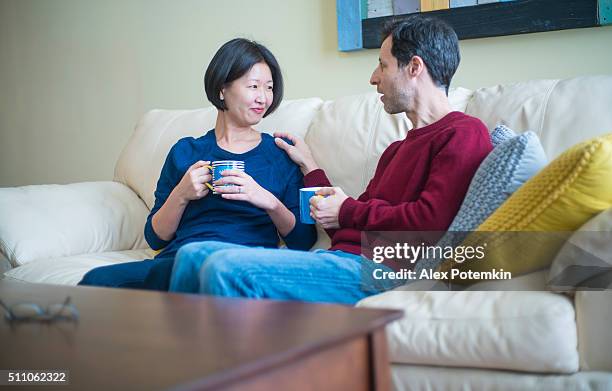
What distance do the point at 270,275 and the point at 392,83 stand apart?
670mm

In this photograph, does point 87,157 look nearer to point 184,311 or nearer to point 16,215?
point 16,215

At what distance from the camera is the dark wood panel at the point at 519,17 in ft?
7.48

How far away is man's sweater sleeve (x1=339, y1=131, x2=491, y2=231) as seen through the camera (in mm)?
1554

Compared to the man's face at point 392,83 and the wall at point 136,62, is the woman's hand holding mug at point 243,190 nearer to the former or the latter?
the man's face at point 392,83

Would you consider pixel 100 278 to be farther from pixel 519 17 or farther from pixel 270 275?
pixel 519 17

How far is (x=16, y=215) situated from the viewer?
7.38 feet

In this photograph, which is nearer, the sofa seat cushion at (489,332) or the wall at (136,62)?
the sofa seat cushion at (489,332)

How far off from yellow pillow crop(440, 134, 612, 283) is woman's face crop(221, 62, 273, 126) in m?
0.94

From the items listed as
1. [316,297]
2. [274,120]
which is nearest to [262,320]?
[316,297]

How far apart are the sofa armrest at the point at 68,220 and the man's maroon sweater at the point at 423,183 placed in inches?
35.7

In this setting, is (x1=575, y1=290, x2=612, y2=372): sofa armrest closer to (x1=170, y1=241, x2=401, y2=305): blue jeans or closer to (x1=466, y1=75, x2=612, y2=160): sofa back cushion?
(x1=170, y1=241, x2=401, y2=305): blue jeans

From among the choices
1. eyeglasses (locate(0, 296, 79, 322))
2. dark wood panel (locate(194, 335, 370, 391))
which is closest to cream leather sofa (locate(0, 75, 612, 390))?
dark wood panel (locate(194, 335, 370, 391))

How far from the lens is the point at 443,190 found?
5.10ft

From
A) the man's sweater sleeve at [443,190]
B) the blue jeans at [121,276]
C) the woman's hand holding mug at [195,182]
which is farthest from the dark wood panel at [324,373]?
the woman's hand holding mug at [195,182]
